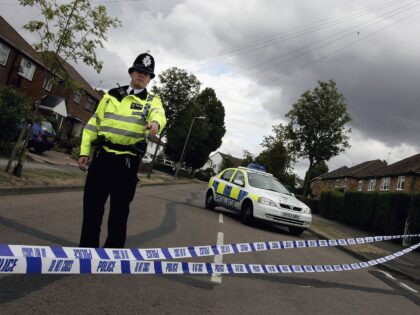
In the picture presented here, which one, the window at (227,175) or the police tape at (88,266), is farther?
the window at (227,175)

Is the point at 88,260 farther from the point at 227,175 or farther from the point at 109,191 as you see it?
the point at 227,175

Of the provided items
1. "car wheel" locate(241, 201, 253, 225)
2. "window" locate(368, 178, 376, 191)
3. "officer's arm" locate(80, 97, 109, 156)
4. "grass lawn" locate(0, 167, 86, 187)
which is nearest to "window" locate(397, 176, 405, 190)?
"window" locate(368, 178, 376, 191)

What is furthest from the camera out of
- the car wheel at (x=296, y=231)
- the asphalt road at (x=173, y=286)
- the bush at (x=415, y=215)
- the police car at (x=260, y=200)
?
the bush at (x=415, y=215)

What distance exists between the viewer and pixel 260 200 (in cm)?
1217

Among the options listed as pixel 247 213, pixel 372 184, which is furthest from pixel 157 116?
pixel 372 184

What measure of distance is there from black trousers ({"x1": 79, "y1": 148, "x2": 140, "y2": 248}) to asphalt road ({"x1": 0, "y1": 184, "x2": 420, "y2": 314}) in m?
0.48

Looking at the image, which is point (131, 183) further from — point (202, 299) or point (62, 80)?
point (62, 80)

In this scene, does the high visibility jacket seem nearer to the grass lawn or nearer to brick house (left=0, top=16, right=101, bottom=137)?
the grass lawn

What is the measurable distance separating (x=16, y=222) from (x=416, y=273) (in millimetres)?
7746

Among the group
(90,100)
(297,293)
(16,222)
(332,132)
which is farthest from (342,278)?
(90,100)

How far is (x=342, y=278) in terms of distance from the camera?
23.9 ft

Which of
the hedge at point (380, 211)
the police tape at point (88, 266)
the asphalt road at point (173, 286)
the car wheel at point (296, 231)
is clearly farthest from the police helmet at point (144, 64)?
the hedge at point (380, 211)

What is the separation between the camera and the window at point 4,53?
26938mm

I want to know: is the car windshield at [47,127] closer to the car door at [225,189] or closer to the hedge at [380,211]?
the car door at [225,189]
